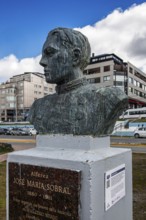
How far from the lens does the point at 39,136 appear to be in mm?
3615

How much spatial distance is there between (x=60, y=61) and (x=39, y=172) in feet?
4.54

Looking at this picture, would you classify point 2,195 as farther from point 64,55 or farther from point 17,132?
point 17,132

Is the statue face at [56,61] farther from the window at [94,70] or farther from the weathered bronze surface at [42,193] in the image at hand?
the window at [94,70]

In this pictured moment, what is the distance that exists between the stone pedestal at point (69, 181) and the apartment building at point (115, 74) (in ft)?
152

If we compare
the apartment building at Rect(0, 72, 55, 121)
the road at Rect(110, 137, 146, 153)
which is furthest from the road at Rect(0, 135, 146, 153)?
the apartment building at Rect(0, 72, 55, 121)

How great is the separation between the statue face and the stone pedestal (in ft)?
2.54

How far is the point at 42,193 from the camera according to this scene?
3.21 m

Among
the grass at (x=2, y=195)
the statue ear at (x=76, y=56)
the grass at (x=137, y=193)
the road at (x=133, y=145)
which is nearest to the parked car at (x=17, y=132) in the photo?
the road at (x=133, y=145)

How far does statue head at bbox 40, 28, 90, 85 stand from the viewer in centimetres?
355

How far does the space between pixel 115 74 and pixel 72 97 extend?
174ft

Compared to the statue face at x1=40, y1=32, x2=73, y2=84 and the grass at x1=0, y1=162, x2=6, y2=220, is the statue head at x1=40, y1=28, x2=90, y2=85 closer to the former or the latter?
the statue face at x1=40, y1=32, x2=73, y2=84

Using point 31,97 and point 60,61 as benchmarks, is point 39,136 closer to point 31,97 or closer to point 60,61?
point 60,61

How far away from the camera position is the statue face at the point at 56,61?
3.55 meters

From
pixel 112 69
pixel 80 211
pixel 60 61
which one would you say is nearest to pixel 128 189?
pixel 80 211
